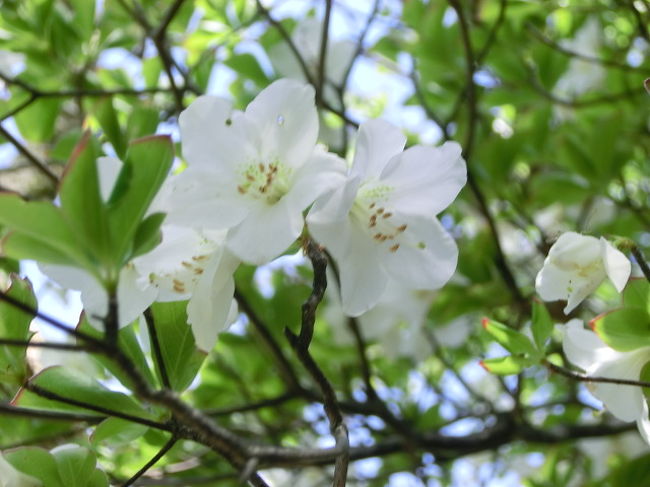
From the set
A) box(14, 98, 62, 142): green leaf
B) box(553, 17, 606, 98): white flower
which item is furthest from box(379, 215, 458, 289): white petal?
box(553, 17, 606, 98): white flower

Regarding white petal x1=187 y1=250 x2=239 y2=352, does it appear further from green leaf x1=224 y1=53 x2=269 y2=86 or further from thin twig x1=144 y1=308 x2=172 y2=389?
green leaf x1=224 y1=53 x2=269 y2=86

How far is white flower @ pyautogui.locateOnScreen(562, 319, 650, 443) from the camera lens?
0.77 m

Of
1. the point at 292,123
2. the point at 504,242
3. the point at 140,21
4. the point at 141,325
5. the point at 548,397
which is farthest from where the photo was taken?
the point at 548,397

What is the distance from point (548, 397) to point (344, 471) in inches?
80.7

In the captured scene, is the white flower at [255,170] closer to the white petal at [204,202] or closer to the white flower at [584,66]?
the white petal at [204,202]

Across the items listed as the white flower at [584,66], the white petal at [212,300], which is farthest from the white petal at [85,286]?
the white flower at [584,66]

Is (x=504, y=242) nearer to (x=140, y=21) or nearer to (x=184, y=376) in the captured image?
(x=140, y=21)

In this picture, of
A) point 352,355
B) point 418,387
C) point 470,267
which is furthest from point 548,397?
point 470,267

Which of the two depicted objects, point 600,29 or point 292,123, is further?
point 600,29

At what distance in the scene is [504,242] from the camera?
237cm

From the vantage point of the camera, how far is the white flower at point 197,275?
0.73m

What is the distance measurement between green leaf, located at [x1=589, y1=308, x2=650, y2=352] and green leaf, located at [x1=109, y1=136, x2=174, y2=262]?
17.3 inches

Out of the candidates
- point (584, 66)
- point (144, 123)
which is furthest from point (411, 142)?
point (144, 123)

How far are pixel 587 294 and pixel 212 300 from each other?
0.37 m
